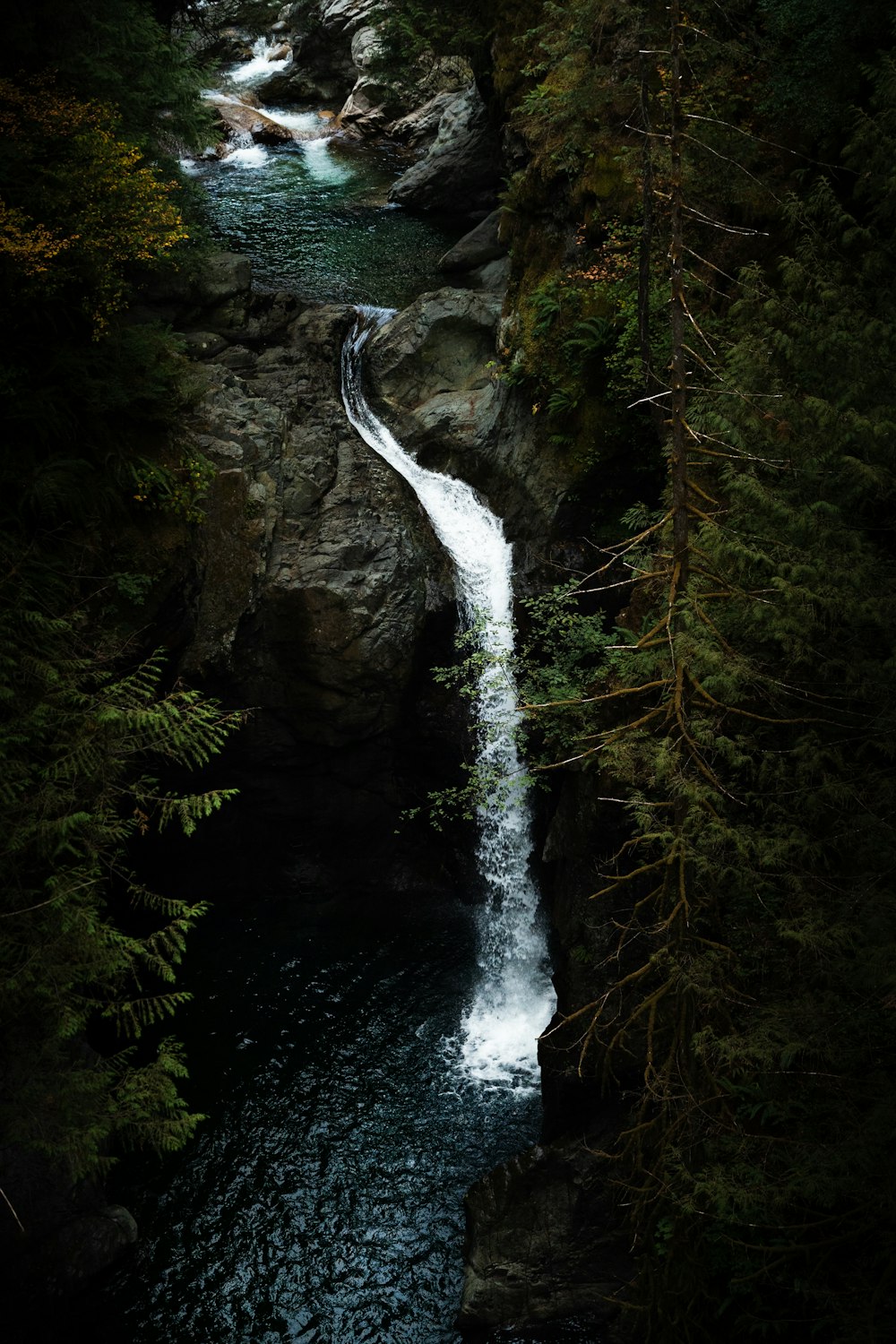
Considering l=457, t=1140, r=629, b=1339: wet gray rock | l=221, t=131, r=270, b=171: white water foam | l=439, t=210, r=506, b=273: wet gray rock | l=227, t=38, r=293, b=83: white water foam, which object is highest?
l=227, t=38, r=293, b=83: white water foam

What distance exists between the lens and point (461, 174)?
23172mm

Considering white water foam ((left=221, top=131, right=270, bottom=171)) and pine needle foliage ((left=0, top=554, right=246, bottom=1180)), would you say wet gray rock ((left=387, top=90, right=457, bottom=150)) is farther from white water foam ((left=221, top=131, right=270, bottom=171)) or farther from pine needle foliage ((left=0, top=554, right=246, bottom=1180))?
pine needle foliage ((left=0, top=554, right=246, bottom=1180))

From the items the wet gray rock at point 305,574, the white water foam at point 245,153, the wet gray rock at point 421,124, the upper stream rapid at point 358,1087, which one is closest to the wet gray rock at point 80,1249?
the upper stream rapid at point 358,1087

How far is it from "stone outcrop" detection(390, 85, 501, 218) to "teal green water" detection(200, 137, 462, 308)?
677mm

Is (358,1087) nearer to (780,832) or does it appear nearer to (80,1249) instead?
(80,1249)

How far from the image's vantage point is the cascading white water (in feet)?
40.7

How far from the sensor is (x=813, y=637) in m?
6.80

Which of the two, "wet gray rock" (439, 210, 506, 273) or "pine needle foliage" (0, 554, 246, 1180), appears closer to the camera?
"pine needle foliage" (0, 554, 246, 1180)

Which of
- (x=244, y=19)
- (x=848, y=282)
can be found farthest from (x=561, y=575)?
(x=244, y=19)

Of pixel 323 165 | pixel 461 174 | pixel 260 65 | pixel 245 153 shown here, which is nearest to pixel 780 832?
pixel 461 174

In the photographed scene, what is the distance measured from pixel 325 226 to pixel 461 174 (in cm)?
395

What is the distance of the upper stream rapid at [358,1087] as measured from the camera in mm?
9453

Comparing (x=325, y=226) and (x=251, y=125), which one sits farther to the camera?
(x=251, y=125)

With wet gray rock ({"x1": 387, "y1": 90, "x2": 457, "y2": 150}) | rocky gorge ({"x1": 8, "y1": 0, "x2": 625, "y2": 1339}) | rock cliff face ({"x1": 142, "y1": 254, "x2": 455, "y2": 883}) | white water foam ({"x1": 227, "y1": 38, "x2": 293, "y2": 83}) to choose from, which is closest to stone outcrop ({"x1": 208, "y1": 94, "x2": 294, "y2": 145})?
wet gray rock ({"x1": 387, "y1": 90, "x2": 457, "y2": 150})
